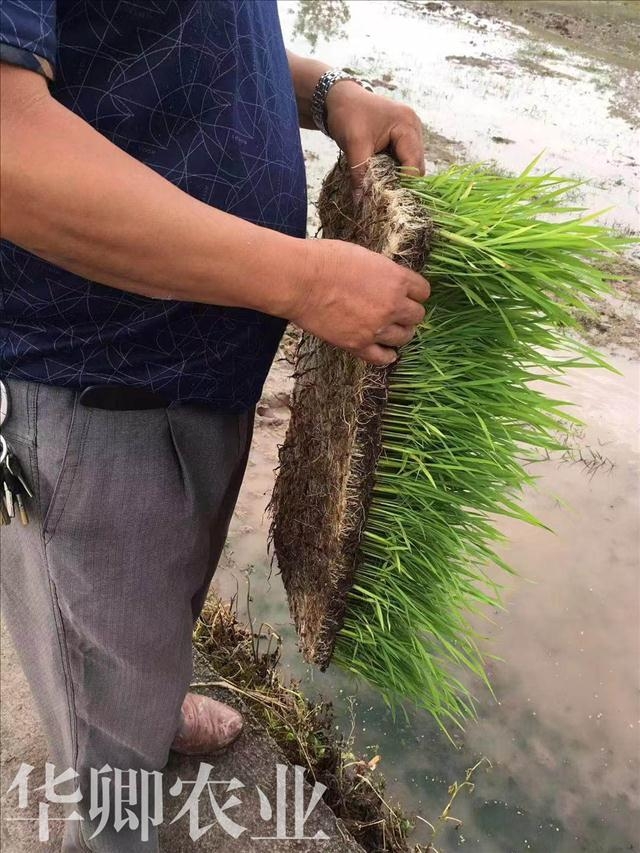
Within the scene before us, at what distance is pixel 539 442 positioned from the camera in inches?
48.4

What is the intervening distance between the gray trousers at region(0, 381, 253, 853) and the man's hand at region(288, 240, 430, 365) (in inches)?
12.7

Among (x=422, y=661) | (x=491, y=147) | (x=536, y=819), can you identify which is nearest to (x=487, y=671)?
(x=536, y=819)

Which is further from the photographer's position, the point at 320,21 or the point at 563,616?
the point at 320,21

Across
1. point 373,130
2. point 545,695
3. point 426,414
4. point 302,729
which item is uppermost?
point 373,130

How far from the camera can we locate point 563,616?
2.22m

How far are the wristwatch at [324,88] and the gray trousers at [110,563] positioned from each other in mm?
608

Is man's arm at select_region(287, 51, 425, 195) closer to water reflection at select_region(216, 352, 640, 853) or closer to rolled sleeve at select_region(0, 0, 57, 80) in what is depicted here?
rolled sleeve at select_region(0, 0, 57, 80)

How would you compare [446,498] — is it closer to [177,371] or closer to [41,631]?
[177,371]

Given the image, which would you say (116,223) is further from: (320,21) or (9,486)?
(320,21)

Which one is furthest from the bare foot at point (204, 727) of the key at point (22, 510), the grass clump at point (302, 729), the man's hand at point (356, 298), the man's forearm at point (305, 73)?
the man's forearm at point (305, 73)

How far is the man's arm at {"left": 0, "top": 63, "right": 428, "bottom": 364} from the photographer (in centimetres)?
66

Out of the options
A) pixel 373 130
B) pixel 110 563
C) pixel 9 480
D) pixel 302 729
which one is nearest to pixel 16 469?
pixel 9 480

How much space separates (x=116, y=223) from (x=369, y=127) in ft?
2.19

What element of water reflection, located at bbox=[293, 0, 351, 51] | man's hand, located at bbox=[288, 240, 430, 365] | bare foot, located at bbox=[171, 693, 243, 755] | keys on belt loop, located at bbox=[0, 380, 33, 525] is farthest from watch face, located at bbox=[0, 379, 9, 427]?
water reflection, located at bbox=[293, 0, 351, 51]
